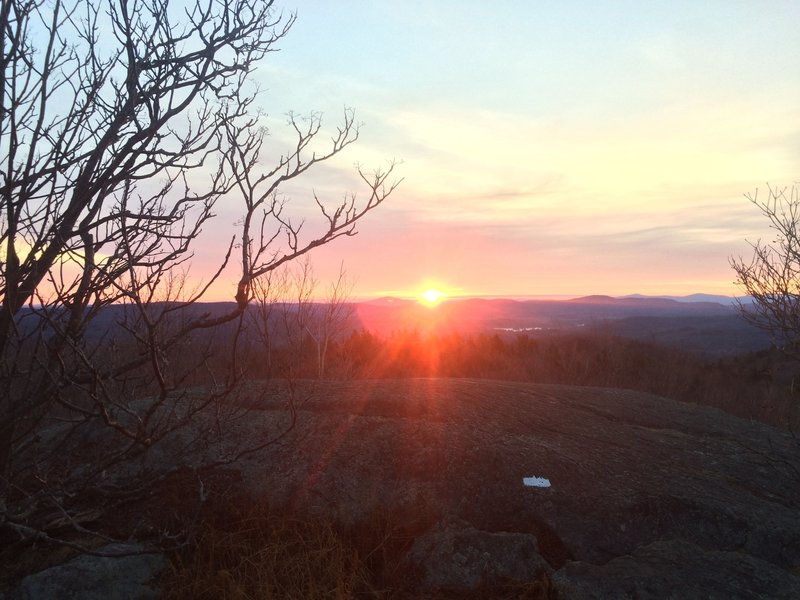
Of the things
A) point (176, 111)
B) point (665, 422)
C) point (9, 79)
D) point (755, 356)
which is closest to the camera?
point (9, 79)

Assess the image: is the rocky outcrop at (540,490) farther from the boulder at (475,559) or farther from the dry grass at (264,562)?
the dry grass at (264,562)

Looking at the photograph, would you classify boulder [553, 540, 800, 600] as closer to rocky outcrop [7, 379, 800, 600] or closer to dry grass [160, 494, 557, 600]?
rocky outcrop [7, 379, 800, 600]

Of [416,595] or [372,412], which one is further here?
[372,412]

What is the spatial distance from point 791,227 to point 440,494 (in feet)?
15.4

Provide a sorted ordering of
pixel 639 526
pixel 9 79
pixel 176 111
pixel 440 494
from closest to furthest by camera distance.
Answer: pixel 9 79, pixel 176 111, pixel 639 526, pixel 440 494

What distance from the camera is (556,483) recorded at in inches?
187

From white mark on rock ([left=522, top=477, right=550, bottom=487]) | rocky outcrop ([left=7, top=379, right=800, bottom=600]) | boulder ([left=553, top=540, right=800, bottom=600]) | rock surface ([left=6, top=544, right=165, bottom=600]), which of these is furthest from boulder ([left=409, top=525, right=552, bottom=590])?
rock surface ([left=6, top=544, right=165, bottom=600])

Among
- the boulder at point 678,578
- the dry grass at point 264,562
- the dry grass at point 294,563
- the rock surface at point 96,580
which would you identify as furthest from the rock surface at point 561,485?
the rock surface at point 96,580

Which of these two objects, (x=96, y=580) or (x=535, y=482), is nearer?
(x=96, y=580)

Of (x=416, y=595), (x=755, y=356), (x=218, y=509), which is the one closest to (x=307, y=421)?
(x=218, y=509)

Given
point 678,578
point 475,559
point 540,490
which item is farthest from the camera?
point 540,490

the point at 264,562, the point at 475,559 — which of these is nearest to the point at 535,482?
the point at 475,559

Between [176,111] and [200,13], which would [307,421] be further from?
[200,13]

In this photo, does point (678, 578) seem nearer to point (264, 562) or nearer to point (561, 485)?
point (561, 485)
